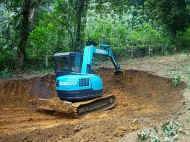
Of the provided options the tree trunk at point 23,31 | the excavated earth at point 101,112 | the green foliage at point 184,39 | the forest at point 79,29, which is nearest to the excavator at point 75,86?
the excavated earth at point 101,112

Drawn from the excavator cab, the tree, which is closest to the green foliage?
the tree

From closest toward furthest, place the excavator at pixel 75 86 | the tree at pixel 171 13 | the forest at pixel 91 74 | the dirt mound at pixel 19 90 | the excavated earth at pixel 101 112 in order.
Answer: the excavated earth at pixel 101 112 → the forest at pixel 91 74 → the excavator at pixel 75 86 → the dirt mound at pixel 19 90 → the tree at pixel 171 13

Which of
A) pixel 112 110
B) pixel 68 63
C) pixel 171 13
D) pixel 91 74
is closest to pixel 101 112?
pixel 112 110

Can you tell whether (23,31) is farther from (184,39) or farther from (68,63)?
(184,39)

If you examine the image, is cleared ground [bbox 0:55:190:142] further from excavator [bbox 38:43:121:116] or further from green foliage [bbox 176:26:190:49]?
green foliage [bbox 176:26:190:49]

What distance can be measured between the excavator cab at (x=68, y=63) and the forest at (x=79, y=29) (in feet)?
26.3

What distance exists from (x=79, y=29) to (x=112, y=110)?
41.4 feet

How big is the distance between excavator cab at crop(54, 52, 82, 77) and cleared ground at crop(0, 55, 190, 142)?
1335 mm

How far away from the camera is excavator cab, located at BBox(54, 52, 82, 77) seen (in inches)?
561

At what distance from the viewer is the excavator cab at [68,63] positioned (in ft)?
46.8

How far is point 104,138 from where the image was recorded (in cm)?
996

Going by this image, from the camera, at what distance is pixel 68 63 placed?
1436cm

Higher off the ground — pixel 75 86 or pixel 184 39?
pixel 184 39

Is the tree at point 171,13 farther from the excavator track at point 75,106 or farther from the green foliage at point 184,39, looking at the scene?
the excavator track at point 75,106
